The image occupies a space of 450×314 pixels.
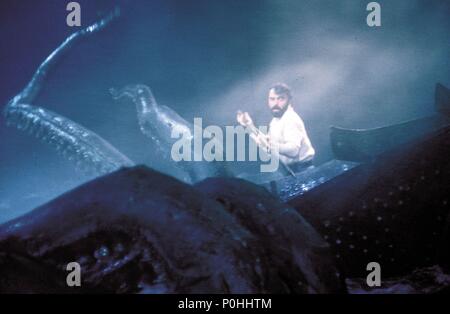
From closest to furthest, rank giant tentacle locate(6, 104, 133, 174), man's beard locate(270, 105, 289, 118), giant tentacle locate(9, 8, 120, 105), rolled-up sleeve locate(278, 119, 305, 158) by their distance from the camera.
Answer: rolled-up sleeve locate(278, 119, 305, 158) → giant tentacle locate(6, 104, 133, 174) → man's beard locate(270, 105, 289, 118) → giant tentacle locate(9, 8, 120, 105)

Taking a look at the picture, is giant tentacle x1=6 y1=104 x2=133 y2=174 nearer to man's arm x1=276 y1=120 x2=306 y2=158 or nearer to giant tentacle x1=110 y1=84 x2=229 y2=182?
giant tentacle x1=110 y1=84 x2=229 y2=182

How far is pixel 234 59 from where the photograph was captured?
9.05 meters

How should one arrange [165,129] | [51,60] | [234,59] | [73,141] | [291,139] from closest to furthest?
[291,139] < [73,141] < [165,129] < [51,60] < [234,59]

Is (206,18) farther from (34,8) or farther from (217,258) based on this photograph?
(217,258)

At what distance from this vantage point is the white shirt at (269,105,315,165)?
491 cm

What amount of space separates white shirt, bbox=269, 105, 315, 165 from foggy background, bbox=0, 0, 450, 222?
4247 mm

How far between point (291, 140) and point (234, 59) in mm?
4840

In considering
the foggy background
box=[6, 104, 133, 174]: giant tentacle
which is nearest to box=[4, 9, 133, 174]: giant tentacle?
box=[6, 104, 133, 174]: giant tentacle

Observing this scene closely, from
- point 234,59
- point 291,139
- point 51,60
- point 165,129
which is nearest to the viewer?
point 291,139

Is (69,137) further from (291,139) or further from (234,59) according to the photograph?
(234,59)

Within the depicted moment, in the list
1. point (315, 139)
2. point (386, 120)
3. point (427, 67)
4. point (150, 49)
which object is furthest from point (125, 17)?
point (427, 67)

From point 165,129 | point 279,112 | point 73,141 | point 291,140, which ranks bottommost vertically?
point 291,140

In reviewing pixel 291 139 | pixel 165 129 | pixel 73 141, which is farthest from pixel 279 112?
pixel 73 141

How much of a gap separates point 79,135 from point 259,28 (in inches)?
222
